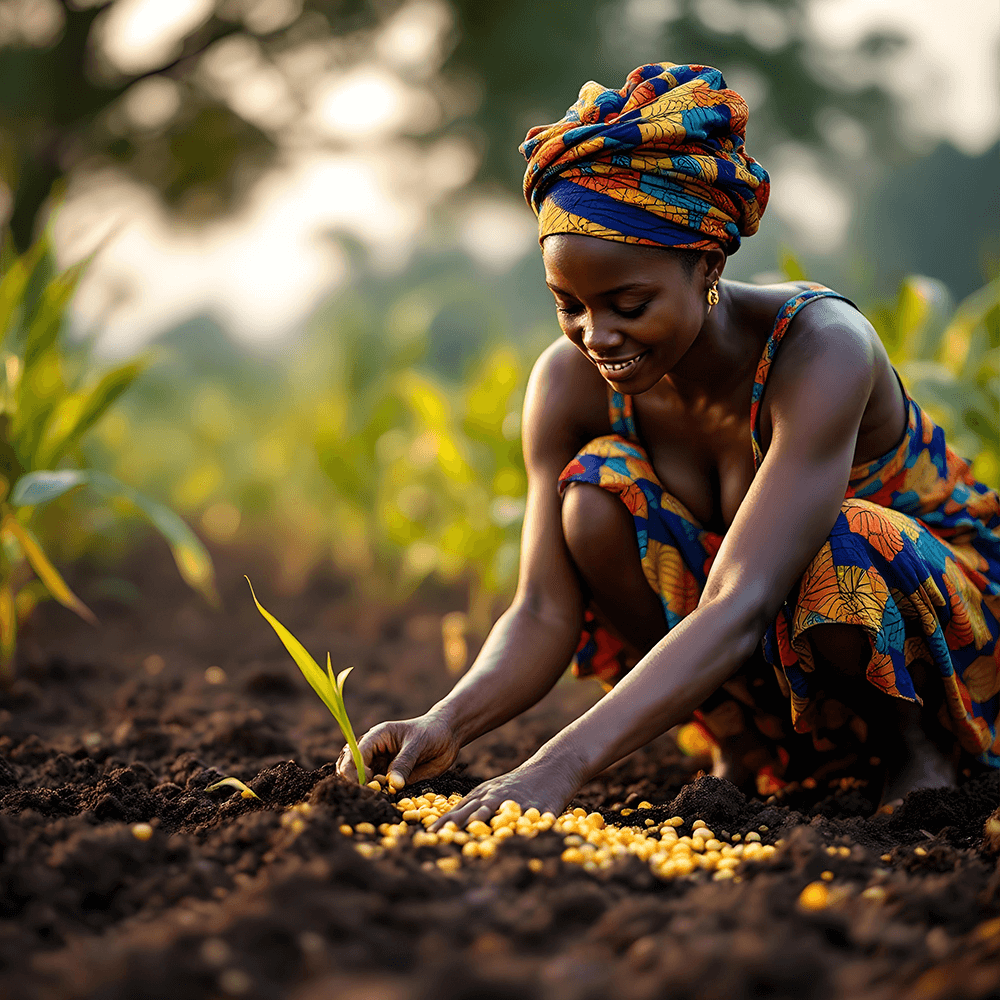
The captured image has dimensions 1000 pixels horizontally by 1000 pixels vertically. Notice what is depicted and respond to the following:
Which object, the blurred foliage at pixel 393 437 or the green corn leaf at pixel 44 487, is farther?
the blurred foliage at pixel 393 437

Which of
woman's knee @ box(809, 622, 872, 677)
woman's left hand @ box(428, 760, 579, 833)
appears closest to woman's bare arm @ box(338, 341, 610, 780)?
woman's left hand @ box(428, 760, 579, 833)

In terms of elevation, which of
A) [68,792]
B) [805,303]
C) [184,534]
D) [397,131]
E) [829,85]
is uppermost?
[397,131]

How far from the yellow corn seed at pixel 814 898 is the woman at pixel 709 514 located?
375 millimetres

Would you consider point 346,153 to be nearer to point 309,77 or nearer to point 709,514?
point 309,77

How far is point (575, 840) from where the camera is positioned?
4.11ft

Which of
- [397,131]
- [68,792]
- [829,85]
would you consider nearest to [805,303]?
[68,792]

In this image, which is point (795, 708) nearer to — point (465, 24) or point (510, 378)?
point (510, 378)

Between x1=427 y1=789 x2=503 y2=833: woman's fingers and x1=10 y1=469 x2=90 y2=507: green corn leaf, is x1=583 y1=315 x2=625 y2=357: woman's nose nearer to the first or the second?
x1=427 y1=789 x2=503 y2=833: woman's fingers

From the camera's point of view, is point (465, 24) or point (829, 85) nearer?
point (465, 24)

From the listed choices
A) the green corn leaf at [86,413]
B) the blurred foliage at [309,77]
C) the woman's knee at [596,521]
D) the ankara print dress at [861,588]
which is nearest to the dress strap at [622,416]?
the ankara print dress at [861,588]

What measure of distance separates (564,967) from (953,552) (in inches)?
49.8

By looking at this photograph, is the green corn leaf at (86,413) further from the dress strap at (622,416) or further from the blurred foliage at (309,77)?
the blurred foliage at (309,77)

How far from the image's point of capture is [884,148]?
6625 millimetres

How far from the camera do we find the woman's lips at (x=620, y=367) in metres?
1.54
